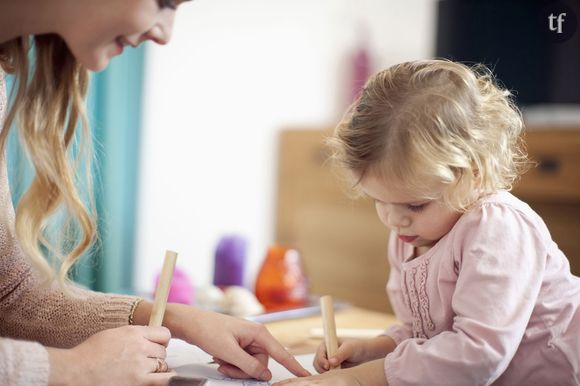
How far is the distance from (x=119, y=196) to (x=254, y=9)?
41.7 inches

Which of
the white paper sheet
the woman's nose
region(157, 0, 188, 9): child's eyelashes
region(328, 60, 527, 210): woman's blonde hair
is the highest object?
region(157, 0, 188, 9): child's eyelashes

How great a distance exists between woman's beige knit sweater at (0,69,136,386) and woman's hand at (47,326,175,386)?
0.18 meters

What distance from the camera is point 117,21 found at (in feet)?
2.58

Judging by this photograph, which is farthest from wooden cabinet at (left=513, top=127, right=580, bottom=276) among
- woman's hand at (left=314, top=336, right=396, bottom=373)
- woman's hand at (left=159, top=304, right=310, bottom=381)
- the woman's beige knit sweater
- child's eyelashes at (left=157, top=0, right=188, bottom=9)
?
child's eyelashes at (left=157, top=0, right=188, bottom=9)

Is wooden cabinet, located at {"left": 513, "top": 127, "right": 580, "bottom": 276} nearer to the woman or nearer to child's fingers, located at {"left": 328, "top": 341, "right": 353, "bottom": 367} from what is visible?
child's fingers, located at {"left": 328, "top": 341, "right": 353, "bottom": 367}

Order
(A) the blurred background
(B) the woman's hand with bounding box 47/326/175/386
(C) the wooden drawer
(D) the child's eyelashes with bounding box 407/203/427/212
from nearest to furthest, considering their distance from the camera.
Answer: (B) the woman's hand with bounding box 47/326/175/386 → (D) the child's eyelashes with bounding box 407/203/427/212 → (C) the wooden drawer → (A) the blurred background

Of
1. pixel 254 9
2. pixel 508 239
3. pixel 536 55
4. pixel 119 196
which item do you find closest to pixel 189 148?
pixel 119 196

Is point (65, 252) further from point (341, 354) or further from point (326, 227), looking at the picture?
point (326, 227)

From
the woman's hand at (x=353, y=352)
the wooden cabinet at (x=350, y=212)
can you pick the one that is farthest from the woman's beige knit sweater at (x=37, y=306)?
the wooden cabinet at (x=350, y=212)

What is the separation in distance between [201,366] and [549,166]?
1.49 m

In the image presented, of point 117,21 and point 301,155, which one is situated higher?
point 117,21

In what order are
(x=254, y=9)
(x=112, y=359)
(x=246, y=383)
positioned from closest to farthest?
(x=112, y=359), (x=246, y=383), (x=254, y=9)

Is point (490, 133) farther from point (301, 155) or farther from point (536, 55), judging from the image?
point (301, 155)

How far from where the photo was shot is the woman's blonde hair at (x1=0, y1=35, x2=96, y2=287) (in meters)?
0.91
